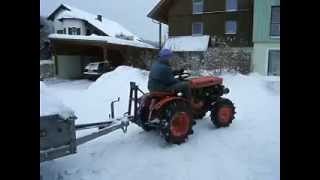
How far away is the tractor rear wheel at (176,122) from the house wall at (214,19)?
916cm

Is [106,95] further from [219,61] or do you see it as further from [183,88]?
[219,61]

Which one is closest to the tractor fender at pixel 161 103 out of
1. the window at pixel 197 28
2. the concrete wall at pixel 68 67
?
the concrete wall at pixel 68 67

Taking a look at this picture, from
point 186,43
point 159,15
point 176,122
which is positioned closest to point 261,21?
point 186,43

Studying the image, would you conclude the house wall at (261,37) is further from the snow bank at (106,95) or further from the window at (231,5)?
the snow bank at (106,95)

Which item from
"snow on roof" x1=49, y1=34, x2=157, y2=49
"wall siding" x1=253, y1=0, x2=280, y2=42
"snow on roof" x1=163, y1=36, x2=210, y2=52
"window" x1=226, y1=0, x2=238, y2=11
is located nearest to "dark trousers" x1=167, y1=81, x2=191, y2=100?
"wall siding" x1=253, y1=0, x2=280, y2=42

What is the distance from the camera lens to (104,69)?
927cm

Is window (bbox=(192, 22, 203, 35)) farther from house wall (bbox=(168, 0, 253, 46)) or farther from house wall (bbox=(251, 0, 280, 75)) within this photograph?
house wall (bbox=(251, 0, 280, 75))

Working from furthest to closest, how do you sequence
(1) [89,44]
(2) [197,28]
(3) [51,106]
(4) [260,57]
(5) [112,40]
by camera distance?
(2) [197,28] < (5) [112,40] < (1) [89,44] < (4) [260,57] < (3) [51,106]

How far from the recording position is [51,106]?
90.4 inches

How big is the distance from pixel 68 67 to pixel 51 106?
21.0 feet

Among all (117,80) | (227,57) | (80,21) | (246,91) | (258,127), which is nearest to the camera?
(258,127)
